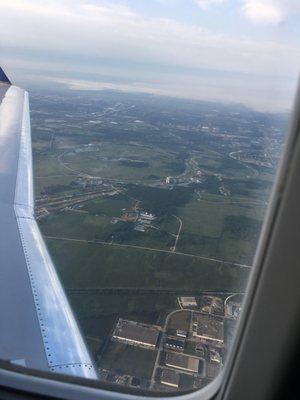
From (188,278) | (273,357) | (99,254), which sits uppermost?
(273,357)

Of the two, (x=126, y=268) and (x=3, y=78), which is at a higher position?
(x=3, y=78)

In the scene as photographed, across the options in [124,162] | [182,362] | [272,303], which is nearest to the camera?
[272,303]

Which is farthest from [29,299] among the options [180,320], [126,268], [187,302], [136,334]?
[126,268]

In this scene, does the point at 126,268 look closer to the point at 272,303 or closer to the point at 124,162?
the point at 272,303

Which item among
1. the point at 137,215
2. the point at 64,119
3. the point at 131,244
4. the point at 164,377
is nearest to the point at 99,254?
the point at 131,244

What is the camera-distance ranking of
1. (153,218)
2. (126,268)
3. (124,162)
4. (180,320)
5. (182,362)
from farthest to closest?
1. (124,162)
2. (153,218)
3. (126,268)
4. (180,320)
5. (182,362)

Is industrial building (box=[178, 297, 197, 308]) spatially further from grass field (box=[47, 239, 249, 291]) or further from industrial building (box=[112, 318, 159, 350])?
industrial building (box=[112, 318, 159, 350])

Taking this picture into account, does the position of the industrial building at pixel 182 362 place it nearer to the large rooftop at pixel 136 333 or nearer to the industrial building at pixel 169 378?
the industrial building at pixel 169 378

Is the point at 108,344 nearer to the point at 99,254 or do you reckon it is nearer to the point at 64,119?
the point at 99,254
